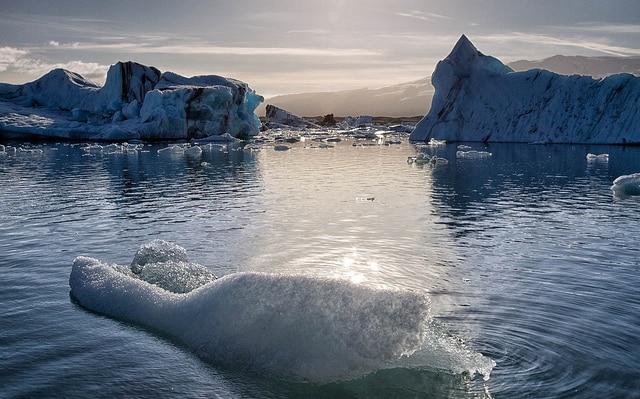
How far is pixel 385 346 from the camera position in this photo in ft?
16.7

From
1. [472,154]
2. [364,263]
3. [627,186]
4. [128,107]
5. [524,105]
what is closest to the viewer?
[364,263]

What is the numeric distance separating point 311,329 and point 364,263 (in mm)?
4617

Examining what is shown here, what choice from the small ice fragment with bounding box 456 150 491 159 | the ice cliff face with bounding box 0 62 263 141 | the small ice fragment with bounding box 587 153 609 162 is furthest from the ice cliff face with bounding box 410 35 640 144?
the ice cliff face with bounding box 0 62 263 141

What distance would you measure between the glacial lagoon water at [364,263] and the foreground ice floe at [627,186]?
16.8 inches

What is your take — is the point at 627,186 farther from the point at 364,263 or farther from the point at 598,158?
the point at 598,158

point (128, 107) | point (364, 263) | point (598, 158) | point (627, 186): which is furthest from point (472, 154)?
point (128, 107)

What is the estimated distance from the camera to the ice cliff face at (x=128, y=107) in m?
60.3

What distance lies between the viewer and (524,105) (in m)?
48.7

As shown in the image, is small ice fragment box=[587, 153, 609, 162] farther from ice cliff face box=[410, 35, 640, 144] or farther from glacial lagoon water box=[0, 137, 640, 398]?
ice cliff face box=[410, 35, 640, 144]

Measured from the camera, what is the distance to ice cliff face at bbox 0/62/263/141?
60.3 m

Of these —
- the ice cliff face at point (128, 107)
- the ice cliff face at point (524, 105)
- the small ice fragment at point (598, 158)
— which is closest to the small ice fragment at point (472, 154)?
the small ice fragment at point (598, 158)

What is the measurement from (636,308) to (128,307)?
21.5ft

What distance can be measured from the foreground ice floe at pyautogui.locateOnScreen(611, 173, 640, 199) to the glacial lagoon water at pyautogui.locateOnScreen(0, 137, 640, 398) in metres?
0.43

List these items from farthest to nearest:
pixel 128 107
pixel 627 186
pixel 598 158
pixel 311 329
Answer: pixel 128 107, pixel 598 158, pixel 627 186, pixel 311 329
